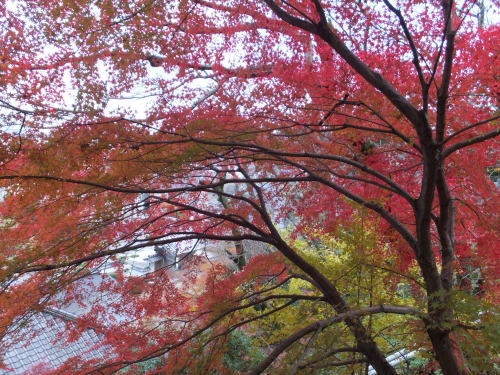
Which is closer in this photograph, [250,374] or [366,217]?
[250,374]

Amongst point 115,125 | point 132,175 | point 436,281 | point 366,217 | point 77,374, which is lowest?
point 436,281

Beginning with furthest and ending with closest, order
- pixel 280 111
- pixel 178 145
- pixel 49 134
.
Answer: pixel 280 111
pixel 178 145
pixel 49 134

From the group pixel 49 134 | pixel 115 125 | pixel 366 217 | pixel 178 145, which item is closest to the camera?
pixel 49 134

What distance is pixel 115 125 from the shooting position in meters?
3.68

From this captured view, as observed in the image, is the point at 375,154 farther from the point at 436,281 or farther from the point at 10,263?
the point at 10,263

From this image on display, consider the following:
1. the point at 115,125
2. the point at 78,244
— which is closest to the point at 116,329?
the point at 78,244

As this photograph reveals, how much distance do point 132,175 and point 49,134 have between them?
81 cm

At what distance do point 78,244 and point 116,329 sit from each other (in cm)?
291

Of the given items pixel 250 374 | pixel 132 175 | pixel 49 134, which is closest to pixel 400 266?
pixel 250 374

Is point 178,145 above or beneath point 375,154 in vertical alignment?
above

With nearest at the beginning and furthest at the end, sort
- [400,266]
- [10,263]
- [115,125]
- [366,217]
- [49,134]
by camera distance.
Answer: [10,263] → [49,134] → [115,125] → [366,217] → [400,266]

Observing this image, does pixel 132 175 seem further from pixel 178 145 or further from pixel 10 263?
pixel 10 263

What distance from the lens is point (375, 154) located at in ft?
19.3

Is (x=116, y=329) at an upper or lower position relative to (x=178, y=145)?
lower
